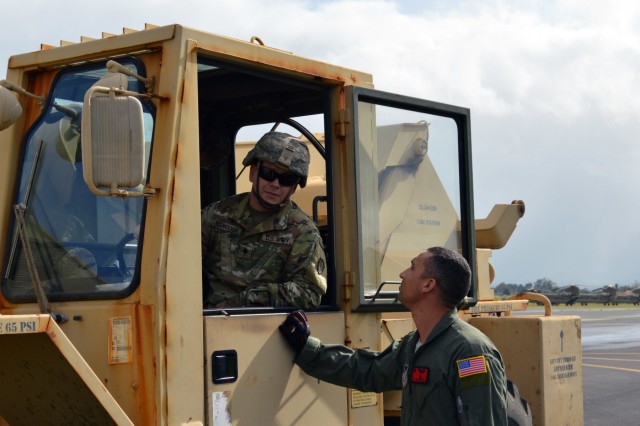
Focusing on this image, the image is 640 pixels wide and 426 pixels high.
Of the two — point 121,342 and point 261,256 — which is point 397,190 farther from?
point 121,342

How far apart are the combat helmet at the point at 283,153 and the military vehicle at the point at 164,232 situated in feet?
0.45

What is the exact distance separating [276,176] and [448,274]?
1.06m

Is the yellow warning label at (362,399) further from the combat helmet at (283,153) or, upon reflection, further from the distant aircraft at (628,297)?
the distant aircraft at (628,297)

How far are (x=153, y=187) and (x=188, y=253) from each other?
287 millimetres

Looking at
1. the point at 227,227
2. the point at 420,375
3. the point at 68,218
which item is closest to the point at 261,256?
the point at 227,227

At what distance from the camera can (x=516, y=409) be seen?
612 centimetres

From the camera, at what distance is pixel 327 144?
16.8ft

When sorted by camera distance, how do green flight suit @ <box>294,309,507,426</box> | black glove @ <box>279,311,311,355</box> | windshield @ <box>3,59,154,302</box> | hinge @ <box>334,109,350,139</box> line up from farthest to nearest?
1. hinge @ <box>334,109,350,139</box>
2. black glove @ <box>279,311,311,355</box>
3. windshield @ <box>3,59,154,302</box>
4. green flight suit @ <box>294,309,507,426</box>

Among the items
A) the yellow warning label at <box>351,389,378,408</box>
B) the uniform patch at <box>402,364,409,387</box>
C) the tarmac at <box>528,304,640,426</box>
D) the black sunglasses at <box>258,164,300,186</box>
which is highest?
the black sunglasses at <box>258,164,300,186</box>

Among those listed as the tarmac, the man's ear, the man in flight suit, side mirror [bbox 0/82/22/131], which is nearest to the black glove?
the man in flight suit

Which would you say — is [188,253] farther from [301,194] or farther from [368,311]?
[301,194]

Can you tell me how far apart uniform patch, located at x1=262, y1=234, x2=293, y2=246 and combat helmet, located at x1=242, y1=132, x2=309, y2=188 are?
303 millimetres

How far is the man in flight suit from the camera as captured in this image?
4262 millimetres

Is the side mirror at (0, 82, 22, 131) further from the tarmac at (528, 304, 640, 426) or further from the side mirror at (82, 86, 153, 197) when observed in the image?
the tarmac at (528, 304, 640, 426)
